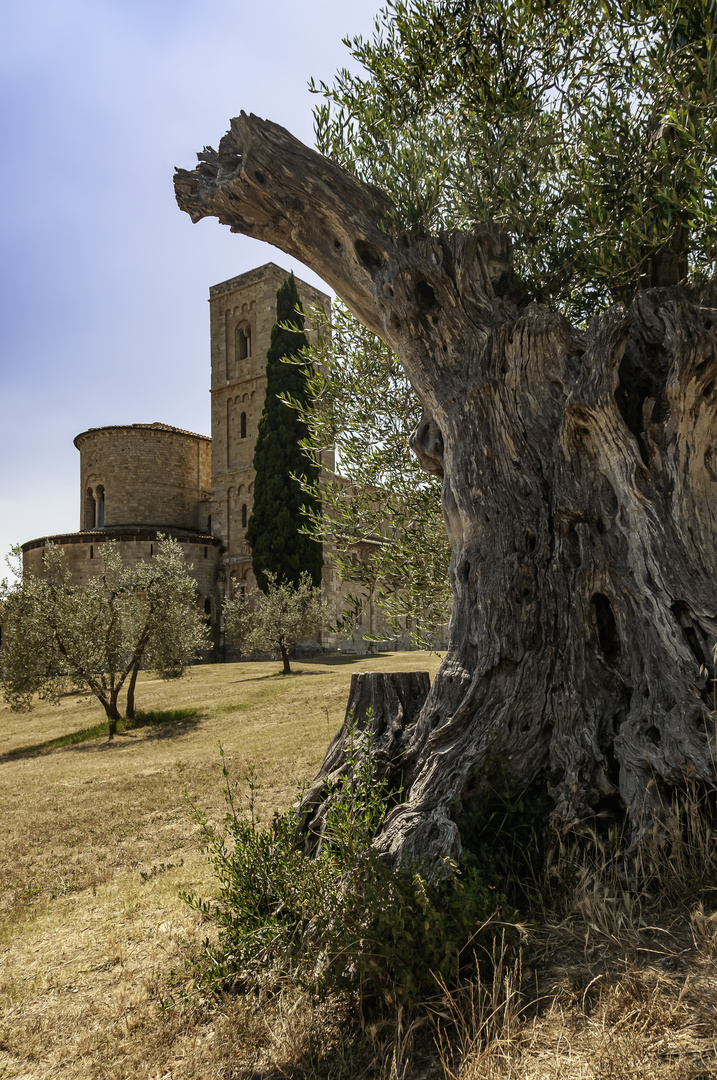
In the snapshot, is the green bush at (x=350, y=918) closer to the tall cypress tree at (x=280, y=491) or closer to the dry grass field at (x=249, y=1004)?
the dry grass field at (x=249, y=1004)

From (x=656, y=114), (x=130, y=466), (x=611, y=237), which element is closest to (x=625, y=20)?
(x=656, y=114)

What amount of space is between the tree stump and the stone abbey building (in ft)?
102

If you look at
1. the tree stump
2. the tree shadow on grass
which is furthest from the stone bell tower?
the tree stump

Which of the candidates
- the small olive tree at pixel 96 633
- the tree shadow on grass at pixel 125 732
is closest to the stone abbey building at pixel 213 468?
the small olive tree at pixel 96 633

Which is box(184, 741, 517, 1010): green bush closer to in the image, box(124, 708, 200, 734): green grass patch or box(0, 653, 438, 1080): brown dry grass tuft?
box(0, 653, 438, 1080): brown dry grass tuft

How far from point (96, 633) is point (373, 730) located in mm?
13654

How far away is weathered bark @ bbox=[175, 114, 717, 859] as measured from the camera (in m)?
3.58

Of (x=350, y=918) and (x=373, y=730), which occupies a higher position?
(x=373, y=730)

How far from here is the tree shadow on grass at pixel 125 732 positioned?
1463cm

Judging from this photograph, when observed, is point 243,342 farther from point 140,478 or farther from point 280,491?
point 280,491

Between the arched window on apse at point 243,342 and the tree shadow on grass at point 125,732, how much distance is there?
2825 cm

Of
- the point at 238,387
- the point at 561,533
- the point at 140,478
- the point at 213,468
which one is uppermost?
the point at 238,387

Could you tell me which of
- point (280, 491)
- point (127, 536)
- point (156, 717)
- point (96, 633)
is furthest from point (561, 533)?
point (127, 536)

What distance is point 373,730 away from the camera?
168 inches
